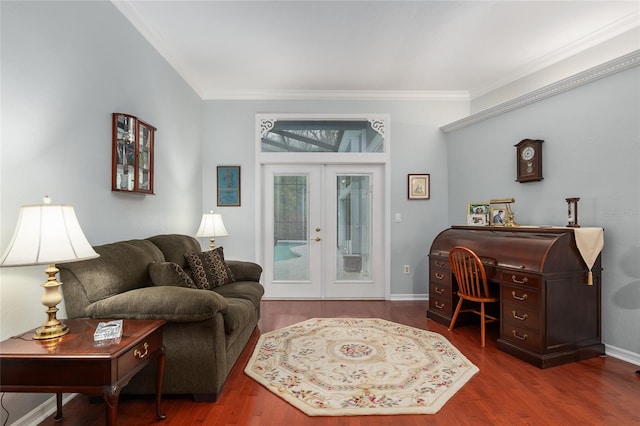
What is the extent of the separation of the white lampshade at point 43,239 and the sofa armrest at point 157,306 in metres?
0.45

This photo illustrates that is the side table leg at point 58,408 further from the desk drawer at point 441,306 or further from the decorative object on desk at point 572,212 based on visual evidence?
the decorative object on desk at point 572,212

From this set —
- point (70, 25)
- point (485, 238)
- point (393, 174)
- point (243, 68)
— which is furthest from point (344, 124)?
point (70, 25)

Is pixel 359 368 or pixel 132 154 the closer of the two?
pixel 359 368

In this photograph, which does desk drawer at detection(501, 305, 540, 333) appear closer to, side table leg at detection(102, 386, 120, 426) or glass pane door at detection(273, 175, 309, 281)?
glass pane door at detection(273, 175, 309, 281)

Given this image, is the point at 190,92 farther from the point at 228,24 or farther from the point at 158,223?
the point at 158,223

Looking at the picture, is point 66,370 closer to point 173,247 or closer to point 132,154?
point 173,247

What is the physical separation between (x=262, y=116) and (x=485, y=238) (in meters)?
3.15

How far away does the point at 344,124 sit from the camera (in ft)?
14.9

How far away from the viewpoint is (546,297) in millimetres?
2490

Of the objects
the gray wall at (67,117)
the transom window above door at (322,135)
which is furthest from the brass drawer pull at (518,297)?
the gray wall at (67,117)

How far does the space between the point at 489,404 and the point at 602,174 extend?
2187 mm

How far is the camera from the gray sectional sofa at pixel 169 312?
5.95 ft

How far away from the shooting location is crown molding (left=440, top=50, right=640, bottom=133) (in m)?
2.54

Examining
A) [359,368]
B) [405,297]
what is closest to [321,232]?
[405,297]
